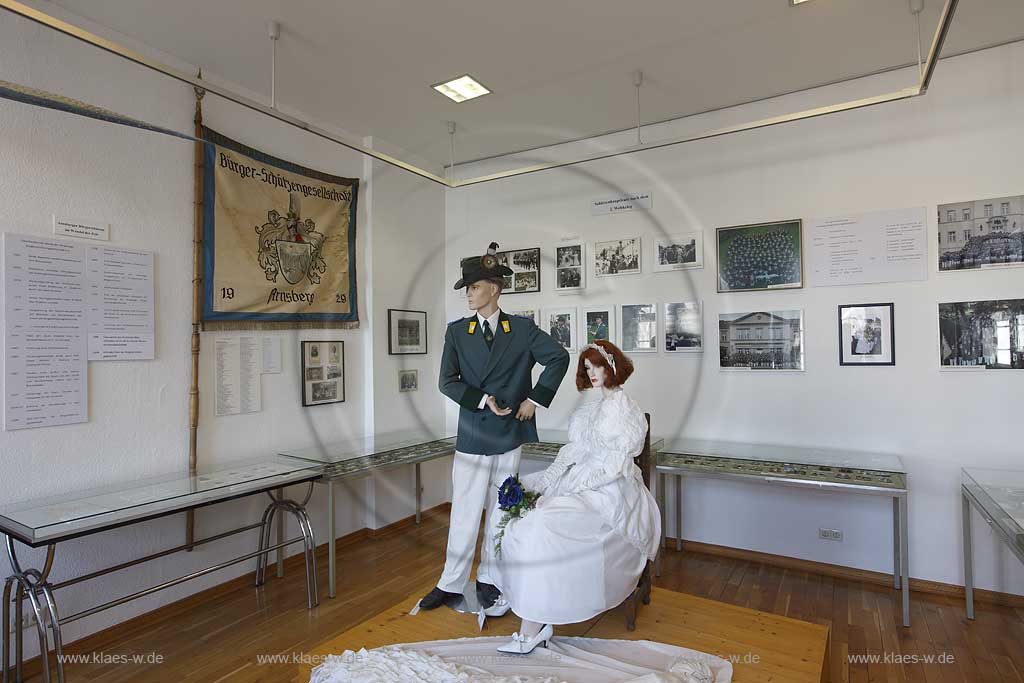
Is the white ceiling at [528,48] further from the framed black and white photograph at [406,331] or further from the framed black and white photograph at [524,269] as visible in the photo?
the framed black and white photograph at [406,331]

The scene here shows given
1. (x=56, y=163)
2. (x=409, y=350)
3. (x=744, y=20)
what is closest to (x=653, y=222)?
(x=744, y=20)

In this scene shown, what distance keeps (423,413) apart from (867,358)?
3123 mm

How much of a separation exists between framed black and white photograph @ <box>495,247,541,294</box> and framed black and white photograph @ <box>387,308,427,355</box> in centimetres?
77

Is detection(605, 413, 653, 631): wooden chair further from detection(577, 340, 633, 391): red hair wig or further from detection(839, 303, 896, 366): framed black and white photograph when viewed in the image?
detection(839, 303, 896, 366): framed black and white photograph

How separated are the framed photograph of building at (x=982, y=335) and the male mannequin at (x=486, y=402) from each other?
2.27m

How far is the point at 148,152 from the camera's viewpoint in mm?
2938

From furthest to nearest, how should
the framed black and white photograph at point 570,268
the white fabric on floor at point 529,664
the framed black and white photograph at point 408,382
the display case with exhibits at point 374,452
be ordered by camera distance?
the framed black and white photograph at point 408,382
the framed black and white photograph at point 570,268
the display case with exhibits at point 374,452
the white fabric on floor at point 529,664

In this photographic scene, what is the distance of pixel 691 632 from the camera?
2451 millimetres

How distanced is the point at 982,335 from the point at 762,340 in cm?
112

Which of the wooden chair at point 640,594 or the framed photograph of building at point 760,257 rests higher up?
the framed photograph of building at point 760,257

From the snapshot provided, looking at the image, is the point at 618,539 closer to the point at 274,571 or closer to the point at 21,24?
the point at 274,571

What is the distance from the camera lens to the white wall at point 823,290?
10.1ft
